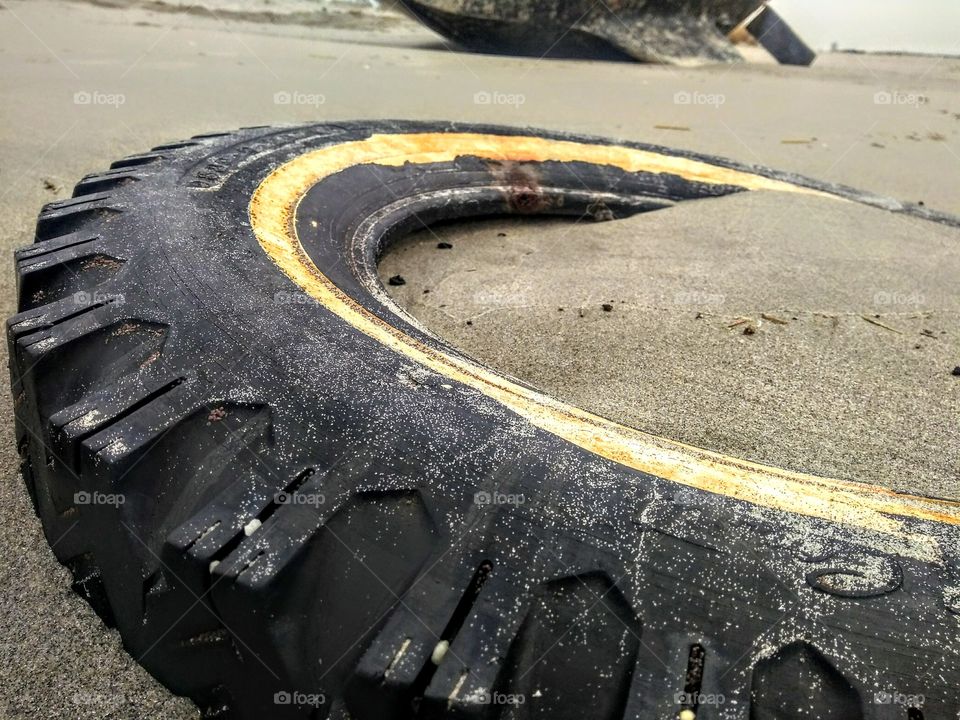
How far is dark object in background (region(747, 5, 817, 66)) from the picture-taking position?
850 cm

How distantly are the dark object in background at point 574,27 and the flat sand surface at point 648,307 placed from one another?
2665 mm

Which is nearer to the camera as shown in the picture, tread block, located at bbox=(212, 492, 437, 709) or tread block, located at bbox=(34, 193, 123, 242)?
tread block, located at bbox=(212, 492, 437, 709)

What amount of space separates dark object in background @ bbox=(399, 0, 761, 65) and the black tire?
5.92 metres

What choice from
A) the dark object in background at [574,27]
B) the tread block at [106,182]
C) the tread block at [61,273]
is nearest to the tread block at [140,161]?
the tread block at [106,182]

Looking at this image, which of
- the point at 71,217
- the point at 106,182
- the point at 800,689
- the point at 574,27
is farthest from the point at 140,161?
the point at 574,27

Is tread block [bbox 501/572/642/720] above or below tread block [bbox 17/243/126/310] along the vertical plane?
below

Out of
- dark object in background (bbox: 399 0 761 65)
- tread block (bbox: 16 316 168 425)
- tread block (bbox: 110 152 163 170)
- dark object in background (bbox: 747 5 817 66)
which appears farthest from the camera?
dark object in background (bbox: 747 5 817 66)

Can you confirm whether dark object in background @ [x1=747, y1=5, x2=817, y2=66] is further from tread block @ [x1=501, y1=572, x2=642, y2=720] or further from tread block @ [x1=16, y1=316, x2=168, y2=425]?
tread block @ [x1=501, y1=572, x2=642, y2=720]

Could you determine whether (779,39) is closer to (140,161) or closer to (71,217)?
(140,161)

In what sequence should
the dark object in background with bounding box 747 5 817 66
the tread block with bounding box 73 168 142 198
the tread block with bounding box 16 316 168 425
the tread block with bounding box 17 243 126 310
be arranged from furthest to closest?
the dark object in background with bounding box 747 5 817 66 < the tread block with bounding box 73 168 142 198 < the tread block with bounding box 17 243 126 310 < the tread block with bounding box 16 316 168 425

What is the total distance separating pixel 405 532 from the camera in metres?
0.74

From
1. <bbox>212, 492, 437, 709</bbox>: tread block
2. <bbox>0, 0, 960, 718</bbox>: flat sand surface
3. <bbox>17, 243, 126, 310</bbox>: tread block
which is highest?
<bbox>17, 243, 126, 310</bbox>: tread block

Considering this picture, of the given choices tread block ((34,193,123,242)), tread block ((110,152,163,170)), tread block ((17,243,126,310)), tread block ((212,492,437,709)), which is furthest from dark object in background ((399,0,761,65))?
tread block ((212,492,437,709))

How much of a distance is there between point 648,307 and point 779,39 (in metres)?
8.29
